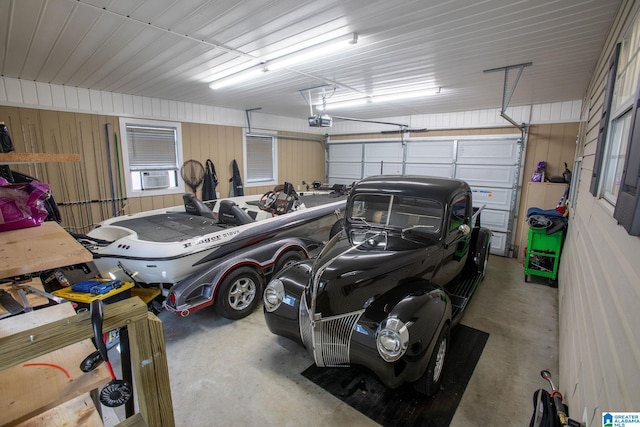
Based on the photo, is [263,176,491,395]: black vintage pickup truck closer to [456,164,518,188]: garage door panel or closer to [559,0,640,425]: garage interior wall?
[559,0,640,425]: garage interior wall

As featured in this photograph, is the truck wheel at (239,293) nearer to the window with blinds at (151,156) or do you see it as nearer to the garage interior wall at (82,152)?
the garage interior wall at (82,152)

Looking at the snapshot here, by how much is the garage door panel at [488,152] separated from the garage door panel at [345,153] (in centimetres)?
275

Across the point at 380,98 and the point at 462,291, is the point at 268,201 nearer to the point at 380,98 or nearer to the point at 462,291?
the point at 380,98

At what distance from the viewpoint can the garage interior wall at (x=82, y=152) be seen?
4297 mm

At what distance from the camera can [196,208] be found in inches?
178

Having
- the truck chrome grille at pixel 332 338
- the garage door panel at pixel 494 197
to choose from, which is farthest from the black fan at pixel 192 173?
the garage door panel at pixel 494 197

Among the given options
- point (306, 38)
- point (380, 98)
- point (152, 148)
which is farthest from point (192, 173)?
point (306, 38)

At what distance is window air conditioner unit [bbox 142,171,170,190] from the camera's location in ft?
18.4

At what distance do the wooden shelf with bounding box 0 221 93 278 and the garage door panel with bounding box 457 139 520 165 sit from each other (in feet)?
23.1

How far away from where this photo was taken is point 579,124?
5.30 m

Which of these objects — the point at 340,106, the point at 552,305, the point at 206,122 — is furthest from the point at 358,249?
the point at 206,122

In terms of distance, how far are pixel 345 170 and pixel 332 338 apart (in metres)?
7.04

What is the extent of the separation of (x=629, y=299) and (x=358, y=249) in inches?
67.7

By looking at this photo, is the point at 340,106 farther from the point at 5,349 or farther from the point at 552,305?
the point at 5,349
